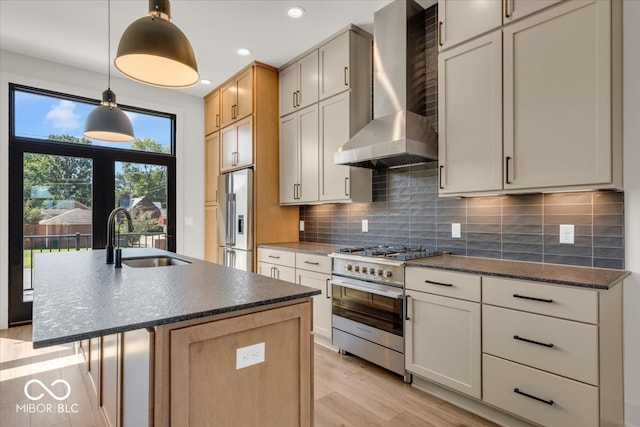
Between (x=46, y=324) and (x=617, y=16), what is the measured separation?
9.42 feet

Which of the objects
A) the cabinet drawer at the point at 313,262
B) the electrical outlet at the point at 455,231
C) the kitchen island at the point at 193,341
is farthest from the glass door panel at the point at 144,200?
the electrical outlet at the point at 455,231

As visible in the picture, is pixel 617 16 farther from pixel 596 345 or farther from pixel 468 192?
pixel 596 345

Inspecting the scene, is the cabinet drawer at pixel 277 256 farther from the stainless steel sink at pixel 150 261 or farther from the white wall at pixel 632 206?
the white wall at pixel 632 206

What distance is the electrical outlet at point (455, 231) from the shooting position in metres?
2.67

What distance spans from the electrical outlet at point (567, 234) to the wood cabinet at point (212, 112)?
4.00 metres

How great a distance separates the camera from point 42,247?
3797 millimetres

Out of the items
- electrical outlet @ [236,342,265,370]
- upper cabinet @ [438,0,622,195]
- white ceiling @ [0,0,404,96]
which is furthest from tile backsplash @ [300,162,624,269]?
electrical outlet @ [236,342,265,370]

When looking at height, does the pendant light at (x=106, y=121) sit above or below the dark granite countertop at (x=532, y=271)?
above

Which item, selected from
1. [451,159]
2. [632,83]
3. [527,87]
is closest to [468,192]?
[451,159]

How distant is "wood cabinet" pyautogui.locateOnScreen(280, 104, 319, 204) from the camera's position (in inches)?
139

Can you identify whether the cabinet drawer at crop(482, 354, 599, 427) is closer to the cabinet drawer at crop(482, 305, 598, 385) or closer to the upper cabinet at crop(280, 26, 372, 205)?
the cabinet drawer at crop(482, 305, 598, 385)

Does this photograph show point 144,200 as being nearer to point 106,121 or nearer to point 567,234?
point 106,121

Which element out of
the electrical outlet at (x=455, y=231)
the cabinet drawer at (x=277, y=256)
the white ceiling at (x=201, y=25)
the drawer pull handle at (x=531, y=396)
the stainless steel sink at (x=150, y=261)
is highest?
the white ceiling at (x=201, y=25)

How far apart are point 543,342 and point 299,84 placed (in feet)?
10.4
